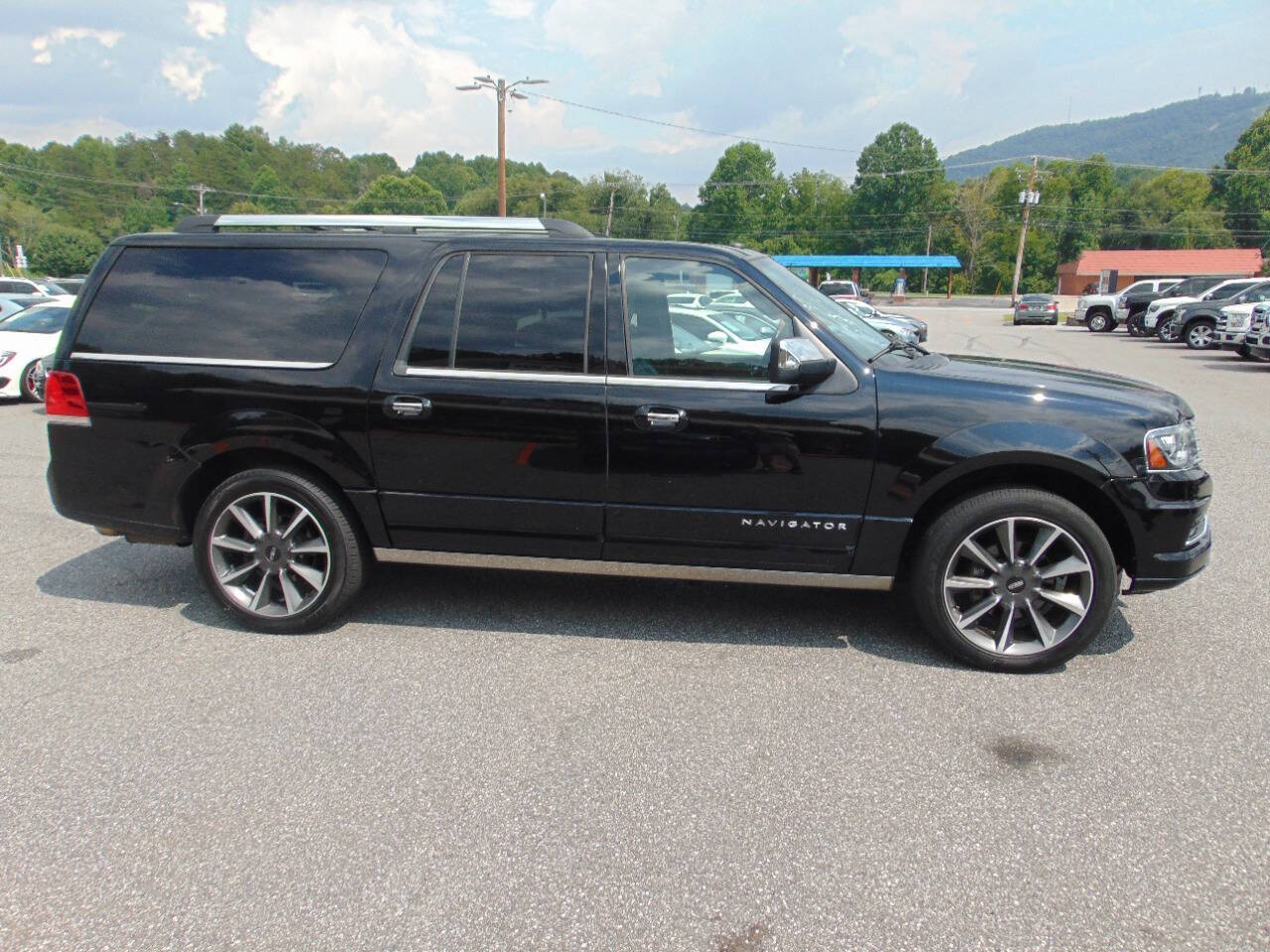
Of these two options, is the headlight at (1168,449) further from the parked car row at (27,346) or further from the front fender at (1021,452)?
the parked car row at (27,346)

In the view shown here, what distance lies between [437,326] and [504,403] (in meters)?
0.50

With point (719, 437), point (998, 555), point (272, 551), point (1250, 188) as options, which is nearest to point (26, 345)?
point (272, 551)

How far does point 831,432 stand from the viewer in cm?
368

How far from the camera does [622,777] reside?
2.95 metres

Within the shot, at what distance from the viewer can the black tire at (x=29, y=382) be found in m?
11.6

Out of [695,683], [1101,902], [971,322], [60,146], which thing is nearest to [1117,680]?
[1101,902]

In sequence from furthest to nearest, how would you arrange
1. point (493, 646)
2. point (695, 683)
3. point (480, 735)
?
point (493, 646) → point (695, 683) → point (480, 735)

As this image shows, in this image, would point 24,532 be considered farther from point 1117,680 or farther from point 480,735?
point 1117,680

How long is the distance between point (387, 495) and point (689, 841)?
2.22m

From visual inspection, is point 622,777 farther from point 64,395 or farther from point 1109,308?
point 1109,308

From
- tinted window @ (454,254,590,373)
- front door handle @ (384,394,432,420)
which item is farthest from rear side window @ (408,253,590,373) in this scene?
front door handle @ (384,394,432,420)

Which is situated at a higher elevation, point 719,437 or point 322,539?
point 719,437

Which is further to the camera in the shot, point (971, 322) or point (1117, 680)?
point (971, 322)

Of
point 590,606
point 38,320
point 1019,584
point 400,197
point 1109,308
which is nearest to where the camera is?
point 1019,584
